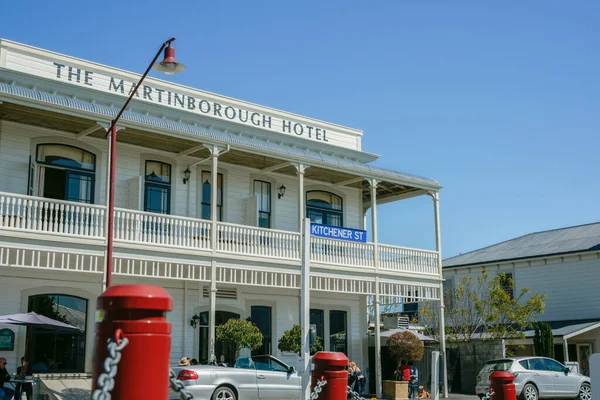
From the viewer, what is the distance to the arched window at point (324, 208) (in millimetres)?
26453

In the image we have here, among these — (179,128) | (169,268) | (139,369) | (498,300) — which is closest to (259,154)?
(179,128)

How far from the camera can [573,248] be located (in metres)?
34.1

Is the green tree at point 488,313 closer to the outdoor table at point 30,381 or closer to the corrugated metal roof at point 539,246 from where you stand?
the corrugated metal roof at point 539,246

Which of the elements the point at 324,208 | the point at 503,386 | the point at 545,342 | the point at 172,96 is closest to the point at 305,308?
the point at 503,386

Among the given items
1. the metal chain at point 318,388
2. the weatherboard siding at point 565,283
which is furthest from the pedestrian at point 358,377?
the metal chain at point 318,388

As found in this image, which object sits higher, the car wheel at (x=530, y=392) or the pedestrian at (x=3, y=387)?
the pedestrian at (x=3, y=387)

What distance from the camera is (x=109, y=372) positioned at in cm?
283

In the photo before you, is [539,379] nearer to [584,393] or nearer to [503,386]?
[584,393]

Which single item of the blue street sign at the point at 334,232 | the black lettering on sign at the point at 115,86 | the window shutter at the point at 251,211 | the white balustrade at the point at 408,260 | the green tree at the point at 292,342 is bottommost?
the green tree at the point at 292,342

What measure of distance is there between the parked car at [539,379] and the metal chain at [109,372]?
21.0 metres

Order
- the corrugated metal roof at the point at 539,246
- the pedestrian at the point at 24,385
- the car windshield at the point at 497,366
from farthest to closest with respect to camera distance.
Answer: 1. the corrugated metal roof at the point at 539,246
2. the car windshield at the point at 497,366
3. the pedestrian at the point at 24,385

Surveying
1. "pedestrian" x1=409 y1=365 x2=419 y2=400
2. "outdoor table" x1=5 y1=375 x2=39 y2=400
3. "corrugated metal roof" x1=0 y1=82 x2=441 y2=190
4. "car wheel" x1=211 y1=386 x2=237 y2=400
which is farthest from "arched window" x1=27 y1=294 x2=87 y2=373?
"pedestrian" x1=409 y1=365 x2=419 y2=400

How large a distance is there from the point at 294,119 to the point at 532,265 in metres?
15.3

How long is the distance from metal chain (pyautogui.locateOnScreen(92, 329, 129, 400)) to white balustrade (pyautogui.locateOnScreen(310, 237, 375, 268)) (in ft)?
65.5
